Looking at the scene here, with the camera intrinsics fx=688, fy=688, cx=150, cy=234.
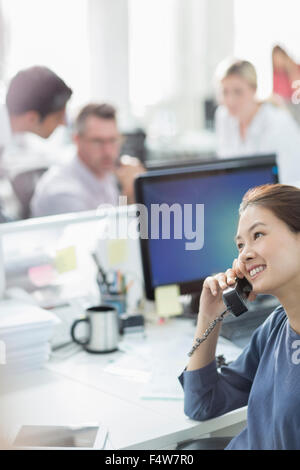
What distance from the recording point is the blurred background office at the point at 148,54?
4172 mm

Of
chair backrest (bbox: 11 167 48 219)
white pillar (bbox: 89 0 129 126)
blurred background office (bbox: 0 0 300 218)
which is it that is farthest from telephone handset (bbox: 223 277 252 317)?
white pillar (bbox: 89 0 129 126)

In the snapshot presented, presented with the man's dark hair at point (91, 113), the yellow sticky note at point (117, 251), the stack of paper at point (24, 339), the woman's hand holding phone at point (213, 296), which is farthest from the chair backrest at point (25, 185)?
the woman's hand holding phone at point (213, 296)

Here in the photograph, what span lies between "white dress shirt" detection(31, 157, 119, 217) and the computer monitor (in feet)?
3.10

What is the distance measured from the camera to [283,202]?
1111mm

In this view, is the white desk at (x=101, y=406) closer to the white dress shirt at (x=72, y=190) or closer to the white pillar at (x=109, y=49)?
the white dress shirt at (x=72, y=190)

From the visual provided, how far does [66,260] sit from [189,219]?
12.9 inches

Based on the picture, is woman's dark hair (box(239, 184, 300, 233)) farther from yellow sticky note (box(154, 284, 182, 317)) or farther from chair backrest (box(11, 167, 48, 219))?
chair backrest (box(11, 167, 48, 219))

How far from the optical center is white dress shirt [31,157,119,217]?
8.81 ft

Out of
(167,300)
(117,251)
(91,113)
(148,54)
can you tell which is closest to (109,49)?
(148,54)

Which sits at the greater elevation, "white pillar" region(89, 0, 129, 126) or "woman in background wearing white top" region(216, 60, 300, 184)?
"white pillar" region(89, 0, 129, 126)

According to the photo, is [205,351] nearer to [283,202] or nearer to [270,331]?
[270,331]

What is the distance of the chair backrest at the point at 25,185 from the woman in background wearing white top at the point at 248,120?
37.4 inches

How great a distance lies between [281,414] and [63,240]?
2.72 ft

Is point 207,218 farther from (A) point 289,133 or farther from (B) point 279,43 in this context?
(B) point 279,43
